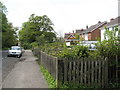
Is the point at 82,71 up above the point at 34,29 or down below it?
below

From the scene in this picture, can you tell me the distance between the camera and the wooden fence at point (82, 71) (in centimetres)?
615

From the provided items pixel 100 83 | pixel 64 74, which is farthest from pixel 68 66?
pixel 100 83

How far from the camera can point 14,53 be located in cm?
2495

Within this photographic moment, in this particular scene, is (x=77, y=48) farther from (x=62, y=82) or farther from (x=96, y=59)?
(x=62, y=82)

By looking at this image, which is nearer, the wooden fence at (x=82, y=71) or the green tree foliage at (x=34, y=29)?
the wooden fence at (x=82, y=71)

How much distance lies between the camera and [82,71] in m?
6.16

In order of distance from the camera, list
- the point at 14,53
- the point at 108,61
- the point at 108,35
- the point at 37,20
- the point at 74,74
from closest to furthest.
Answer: the point at 74,74 < the point at 108,61 < the point at 108,35 < the point at 14,53 < the point at 37,20

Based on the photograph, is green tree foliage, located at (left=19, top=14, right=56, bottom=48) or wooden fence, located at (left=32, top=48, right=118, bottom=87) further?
green tree foliage, located at (left=19, top=14, right=56, bottom=48)

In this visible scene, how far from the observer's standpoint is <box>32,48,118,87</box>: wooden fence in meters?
6.15

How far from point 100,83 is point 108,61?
40.7 inches

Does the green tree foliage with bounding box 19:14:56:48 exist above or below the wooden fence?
above

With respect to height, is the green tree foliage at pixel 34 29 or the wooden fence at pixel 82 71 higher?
the green tree foliage at pixel 34 29

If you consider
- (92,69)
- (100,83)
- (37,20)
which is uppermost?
(37,20)

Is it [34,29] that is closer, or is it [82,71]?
[82,71]
